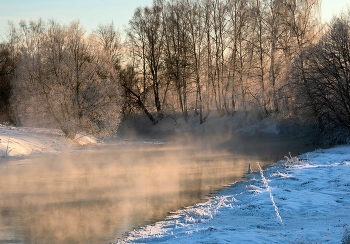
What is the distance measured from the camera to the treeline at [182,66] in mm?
32094

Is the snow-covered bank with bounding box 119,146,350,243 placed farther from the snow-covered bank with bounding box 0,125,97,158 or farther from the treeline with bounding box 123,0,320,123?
the treeline with bounding box 123,0,320,123

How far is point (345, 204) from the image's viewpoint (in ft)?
39.2

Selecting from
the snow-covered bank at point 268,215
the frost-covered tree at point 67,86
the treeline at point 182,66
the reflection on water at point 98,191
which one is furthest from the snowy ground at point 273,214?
the frost-covered tree at point 67,86

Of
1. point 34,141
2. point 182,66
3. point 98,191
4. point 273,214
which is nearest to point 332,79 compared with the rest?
point 98,191

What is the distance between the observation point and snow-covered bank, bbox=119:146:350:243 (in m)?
9.05

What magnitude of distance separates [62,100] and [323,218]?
2774 cm

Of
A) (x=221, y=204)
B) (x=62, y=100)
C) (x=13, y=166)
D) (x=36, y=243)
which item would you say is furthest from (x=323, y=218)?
(x=62, y=100)

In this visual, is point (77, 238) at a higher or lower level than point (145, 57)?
lower

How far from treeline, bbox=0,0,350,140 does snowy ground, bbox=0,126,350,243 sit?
14.6 meters

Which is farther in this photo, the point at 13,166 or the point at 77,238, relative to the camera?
the point at 13,166

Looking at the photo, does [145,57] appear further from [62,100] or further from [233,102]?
[62,100]

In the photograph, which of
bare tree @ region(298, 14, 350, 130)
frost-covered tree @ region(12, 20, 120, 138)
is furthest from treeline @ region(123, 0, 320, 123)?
frost-covered tree @ region(12, 20, 120, 138)

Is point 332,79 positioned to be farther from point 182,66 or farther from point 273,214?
point 182,66

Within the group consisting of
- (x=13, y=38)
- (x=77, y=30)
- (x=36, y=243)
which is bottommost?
(x=36, y=243)
